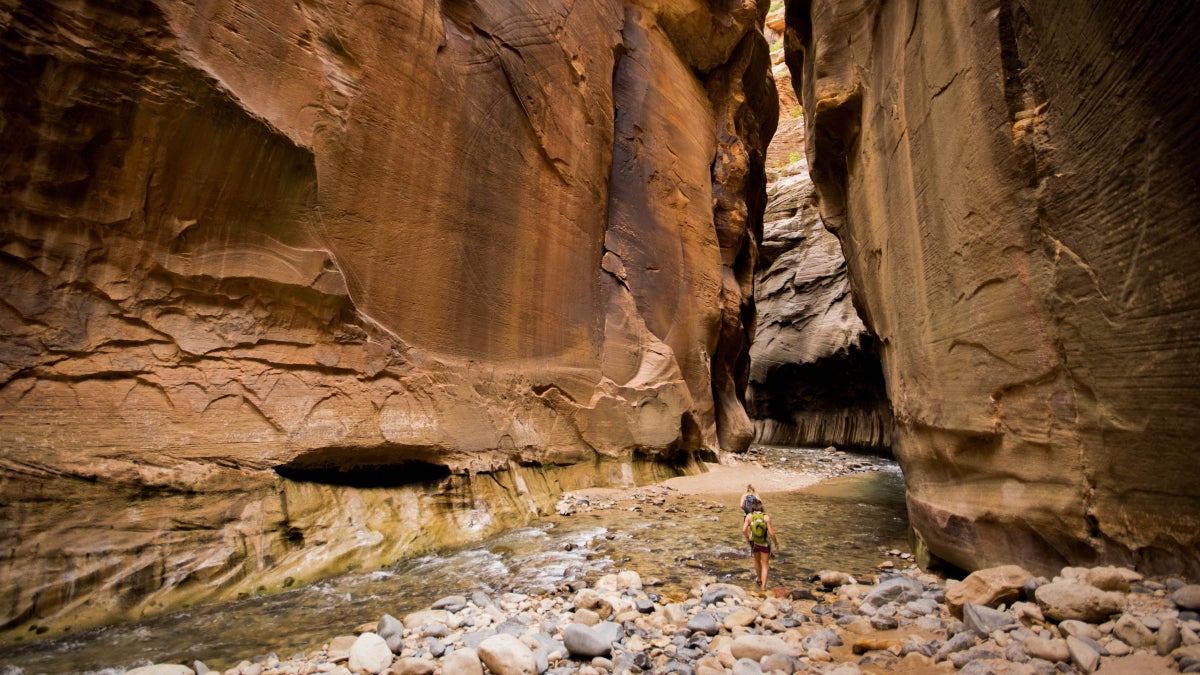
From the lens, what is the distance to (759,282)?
1133 inches

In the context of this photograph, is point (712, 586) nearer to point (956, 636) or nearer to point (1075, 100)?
point (956, 636)

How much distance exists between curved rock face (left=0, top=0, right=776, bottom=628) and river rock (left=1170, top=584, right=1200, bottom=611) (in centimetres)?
611

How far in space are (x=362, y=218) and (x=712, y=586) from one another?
573 cm

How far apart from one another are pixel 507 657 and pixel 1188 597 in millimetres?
3404

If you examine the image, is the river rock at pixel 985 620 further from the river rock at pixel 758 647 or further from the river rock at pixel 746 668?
the river rock at pixel 746 668

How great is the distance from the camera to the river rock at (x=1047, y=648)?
2.82m

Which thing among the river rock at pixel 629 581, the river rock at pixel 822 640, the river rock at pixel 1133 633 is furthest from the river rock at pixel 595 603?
the river rock at pixel 1133 633

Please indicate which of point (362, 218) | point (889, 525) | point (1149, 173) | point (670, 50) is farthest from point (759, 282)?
point (1149, 173)

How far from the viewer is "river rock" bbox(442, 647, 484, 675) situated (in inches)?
128

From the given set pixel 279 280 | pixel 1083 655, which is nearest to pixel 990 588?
pixel 1083 655

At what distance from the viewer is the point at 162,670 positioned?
3.37 metres

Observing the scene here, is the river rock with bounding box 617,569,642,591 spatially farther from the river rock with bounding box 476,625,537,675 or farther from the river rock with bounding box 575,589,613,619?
the river rock with bounding box 476,625,537,675

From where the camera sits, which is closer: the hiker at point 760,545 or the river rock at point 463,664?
the river rock at point 463,664

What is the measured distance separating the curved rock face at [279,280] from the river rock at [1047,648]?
5.51 metres
